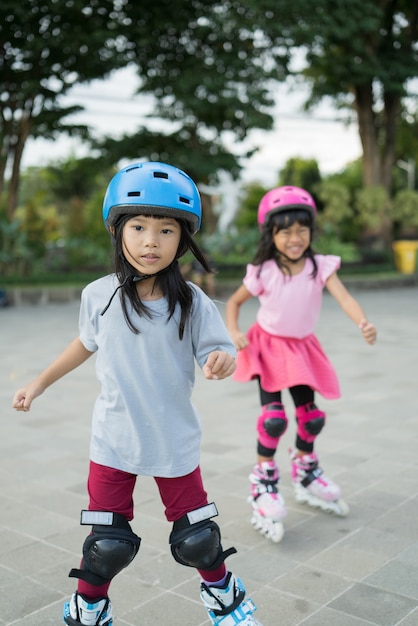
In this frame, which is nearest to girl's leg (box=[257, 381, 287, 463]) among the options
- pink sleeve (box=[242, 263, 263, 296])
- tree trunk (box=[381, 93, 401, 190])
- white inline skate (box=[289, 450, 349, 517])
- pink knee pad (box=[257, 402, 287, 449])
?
pink knee pad (box=[257, 402, 287, 449])

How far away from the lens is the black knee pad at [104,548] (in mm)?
2270

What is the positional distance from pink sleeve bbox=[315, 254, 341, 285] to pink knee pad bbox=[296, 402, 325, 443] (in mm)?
626

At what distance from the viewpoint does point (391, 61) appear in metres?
22.5

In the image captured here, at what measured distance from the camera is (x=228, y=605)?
240 cm

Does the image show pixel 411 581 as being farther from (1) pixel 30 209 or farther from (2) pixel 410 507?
(1) pixel 30 209

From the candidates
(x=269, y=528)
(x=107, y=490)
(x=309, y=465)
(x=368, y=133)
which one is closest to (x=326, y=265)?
(x=309, y=465)

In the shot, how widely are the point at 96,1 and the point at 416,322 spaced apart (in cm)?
1182

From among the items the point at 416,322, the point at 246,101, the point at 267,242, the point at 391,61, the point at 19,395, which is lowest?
the point at 416,322

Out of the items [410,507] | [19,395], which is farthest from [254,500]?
[19,395]

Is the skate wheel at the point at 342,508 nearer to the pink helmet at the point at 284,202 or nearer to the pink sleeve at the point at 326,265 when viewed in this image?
the pink sleeve at the point at 326,265

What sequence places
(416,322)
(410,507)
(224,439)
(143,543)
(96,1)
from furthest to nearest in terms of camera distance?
(96,1)
(416,322)
(224,439)
(410,507)
(143,543)

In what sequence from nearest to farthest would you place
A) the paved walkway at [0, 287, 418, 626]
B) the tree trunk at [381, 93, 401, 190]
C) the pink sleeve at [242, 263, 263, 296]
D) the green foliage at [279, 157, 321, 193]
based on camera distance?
the paved walkway at [0, 287, 418, 626] → the pink sleeve at [242, 263, 263, 296] → the tree trunk at [381, 93, 401, 190] → the green foliage at [279, 157, 321, 193]

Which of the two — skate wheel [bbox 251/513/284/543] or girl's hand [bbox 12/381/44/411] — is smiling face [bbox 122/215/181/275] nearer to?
girl's hand [bbox 12/381/44/411]

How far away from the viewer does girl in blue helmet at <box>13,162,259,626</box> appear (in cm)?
232
